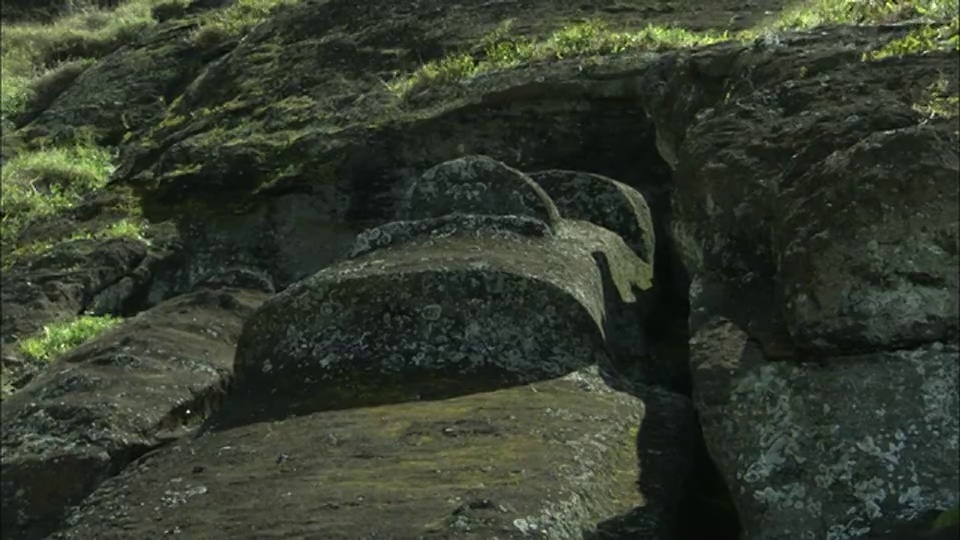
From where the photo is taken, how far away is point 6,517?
6578 millimetres

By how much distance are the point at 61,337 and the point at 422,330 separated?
473cm

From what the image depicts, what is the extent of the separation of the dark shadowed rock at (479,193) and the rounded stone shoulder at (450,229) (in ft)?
1.05

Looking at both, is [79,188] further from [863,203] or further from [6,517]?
[863,203]

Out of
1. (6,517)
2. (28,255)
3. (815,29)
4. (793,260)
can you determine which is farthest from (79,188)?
(793,260)

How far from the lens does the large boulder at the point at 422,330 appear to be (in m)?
6.34

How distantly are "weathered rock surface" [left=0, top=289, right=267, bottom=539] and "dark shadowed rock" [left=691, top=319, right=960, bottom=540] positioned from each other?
3.26 meters

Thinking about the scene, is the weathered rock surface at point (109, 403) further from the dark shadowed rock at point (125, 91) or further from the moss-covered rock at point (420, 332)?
the dark shadowed rock at point (125, 91)

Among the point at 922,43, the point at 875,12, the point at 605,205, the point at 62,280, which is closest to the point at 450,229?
the point at 605,205

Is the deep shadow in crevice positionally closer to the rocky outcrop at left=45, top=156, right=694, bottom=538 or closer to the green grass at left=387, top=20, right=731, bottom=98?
the rocky outcrop at left=45, top=156, right=694, bottom=538

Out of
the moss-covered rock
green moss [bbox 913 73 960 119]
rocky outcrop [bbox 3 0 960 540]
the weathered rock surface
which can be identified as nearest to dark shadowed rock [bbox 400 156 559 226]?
rocky outcrop [bbox 3 0 960 540]

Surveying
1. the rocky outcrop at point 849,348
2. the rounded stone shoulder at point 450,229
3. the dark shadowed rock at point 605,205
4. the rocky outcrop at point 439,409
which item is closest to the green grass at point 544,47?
the dark shadowed rock at point 605,205

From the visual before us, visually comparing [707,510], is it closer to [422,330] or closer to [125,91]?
[422,330]

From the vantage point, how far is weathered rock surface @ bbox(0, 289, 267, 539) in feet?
21.7

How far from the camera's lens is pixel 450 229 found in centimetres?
728
